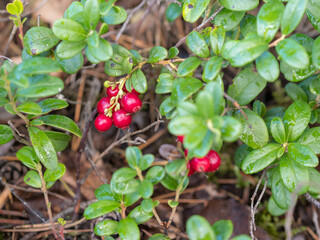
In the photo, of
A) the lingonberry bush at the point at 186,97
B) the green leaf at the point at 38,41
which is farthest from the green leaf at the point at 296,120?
the green leaf at the point at 38,41

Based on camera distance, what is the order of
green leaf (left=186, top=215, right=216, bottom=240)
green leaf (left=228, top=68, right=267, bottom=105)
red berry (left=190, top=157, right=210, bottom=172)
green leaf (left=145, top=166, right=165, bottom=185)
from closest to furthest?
1. green leaf (left=186, top=215, right=216, bottom=240)
2. red berry (left=190, top=157, right=210, bottom=172)
3. green leaf (left=145, top=166, right=165, bottom=185)
4. green leaf (left=228, top=68, right=267, bottom=105)

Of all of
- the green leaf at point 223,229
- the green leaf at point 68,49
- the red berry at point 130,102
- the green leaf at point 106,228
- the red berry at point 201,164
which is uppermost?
the green leaf at point 68,49

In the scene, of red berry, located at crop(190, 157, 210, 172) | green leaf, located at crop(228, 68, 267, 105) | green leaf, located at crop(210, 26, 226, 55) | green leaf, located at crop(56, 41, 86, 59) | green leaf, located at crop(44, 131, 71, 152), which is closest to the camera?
red berry, located at crop(190, 157, 210, 172)

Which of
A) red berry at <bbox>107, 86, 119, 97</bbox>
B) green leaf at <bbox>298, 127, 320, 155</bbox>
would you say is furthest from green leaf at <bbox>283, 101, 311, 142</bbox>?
red berry at <bbox>107, 86, 119, 97</bbox>

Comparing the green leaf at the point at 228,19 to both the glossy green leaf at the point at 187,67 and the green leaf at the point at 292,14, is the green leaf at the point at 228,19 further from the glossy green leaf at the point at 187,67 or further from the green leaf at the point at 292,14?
the green leaf at the point at 292,14

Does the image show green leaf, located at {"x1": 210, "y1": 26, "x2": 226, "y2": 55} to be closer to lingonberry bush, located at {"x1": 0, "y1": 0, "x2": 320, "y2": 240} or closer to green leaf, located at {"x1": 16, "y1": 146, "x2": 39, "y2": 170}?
lingonberry bush, located at {"x1": 0, "y1": 0, "x2": 320, "y2": 240}

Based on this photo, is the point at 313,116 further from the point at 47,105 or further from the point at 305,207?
the point at 47,105

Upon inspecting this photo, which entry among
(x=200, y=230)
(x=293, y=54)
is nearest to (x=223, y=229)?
(x=200, y=230)
